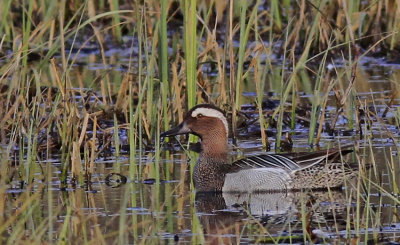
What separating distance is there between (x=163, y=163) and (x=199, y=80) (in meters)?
1.63

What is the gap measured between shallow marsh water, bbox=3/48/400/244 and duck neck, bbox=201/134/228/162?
0.60ft

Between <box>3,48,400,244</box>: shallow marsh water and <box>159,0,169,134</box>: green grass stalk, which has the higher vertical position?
<box>159,0,169,134</box>: green grass stalk

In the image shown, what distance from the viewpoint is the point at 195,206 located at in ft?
24.4

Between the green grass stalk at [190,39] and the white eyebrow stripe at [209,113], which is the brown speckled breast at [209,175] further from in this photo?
the green grass stalk at [190,39]

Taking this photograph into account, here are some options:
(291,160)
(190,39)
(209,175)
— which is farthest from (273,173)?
(190,39)

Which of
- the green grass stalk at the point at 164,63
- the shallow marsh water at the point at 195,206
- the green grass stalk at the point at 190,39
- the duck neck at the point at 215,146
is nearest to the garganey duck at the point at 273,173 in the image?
the shallow marsh water at the point at 195,206

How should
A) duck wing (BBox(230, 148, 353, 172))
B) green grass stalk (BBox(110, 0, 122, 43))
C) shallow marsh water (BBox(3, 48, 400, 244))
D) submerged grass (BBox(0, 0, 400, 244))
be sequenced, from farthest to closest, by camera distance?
1. green grass stalk (BBox(110, 0, 122, 43))
2. duck wing (BBox(230, 148, 353, 172))
3. submerged grass (BBox(0, 0, 400, 244))
4. shallow marsh water (BBox(3, 48, 400, 244))

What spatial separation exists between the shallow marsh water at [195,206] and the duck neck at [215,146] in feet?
0.60

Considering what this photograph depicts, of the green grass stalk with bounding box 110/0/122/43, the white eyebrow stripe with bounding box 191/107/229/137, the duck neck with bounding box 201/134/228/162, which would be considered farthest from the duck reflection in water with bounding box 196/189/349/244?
the green grass stalk with bounding box 110/0/122/43

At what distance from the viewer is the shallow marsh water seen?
19.3 feet

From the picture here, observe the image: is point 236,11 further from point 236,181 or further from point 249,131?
point 236,181

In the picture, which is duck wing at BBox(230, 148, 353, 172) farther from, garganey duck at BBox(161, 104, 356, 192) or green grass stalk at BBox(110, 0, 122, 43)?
green grass stalk at BBox(110, 0, 122, 43)

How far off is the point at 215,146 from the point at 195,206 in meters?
1.35

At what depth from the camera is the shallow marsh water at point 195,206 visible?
5887 millimetres
